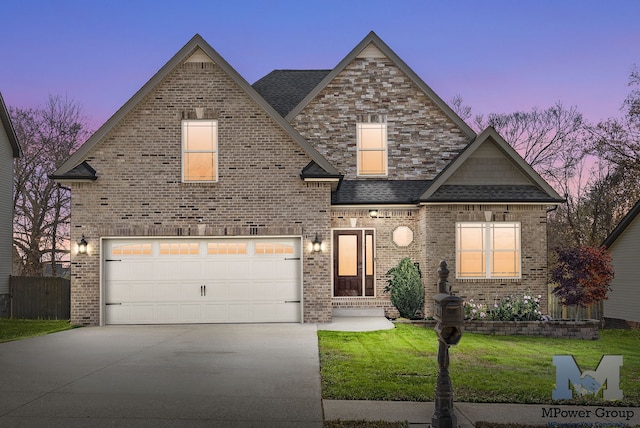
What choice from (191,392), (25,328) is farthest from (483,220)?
(25,328)

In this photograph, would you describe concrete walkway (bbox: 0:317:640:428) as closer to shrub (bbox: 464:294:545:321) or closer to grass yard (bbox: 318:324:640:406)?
grass yard (bbox: 318:324:640:406)

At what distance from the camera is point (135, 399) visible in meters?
7.90

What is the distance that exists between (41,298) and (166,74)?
36.3ft

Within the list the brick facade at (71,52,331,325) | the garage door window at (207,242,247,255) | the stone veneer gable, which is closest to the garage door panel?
the garage door window at (207,242,247,255)

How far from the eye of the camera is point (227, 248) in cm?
1709

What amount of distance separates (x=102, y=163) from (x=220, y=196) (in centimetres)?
349

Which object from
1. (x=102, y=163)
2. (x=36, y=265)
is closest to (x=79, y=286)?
(x=102, y=163)

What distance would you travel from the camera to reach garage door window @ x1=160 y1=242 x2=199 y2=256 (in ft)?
55.8

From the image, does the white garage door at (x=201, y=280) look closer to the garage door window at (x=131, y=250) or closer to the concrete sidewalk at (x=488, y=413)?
the garage door window at (x=131, y=250)

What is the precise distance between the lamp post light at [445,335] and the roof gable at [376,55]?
48.9 feet

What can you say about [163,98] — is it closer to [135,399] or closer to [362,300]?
[362,300]

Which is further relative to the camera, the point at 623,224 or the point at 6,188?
the point at 6,188

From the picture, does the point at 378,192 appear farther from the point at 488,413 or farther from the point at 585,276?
the point at 488,413

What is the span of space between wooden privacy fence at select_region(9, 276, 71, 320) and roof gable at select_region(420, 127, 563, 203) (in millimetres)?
13845
